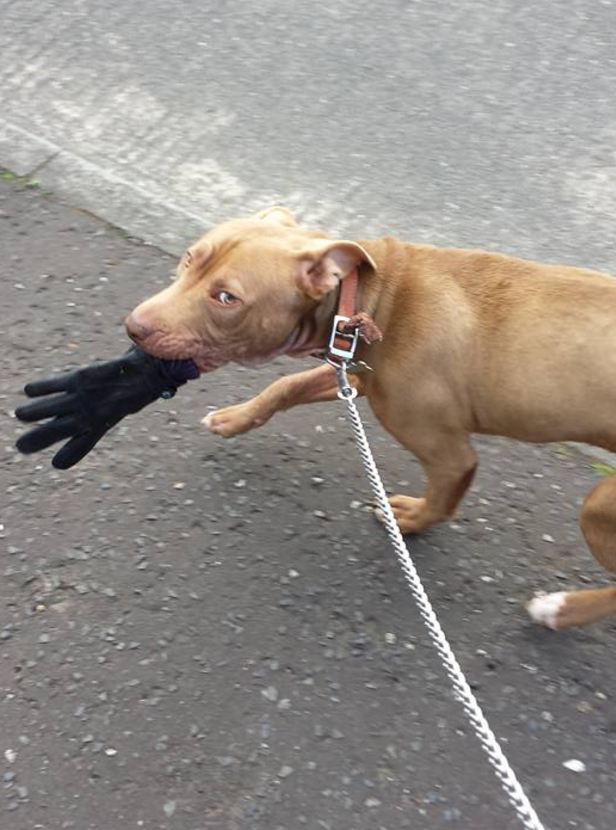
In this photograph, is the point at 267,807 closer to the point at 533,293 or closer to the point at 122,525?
the point at 122,525

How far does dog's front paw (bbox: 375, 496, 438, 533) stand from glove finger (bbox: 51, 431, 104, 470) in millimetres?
1150

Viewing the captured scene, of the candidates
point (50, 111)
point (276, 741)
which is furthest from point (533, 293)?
point (50, 111)

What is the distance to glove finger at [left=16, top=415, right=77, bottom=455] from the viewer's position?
333 cm

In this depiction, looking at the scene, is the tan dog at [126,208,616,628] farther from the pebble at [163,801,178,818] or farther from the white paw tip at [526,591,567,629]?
the pebble at [163,801,178,818]

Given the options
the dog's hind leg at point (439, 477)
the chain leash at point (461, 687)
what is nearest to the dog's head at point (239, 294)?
the chain leash at point (461, 687)

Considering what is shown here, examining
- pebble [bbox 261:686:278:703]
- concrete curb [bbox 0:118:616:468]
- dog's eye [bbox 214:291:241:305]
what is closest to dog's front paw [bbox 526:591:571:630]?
pebble [bbox 261:686:278:703]

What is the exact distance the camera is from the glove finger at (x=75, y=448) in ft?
11.2

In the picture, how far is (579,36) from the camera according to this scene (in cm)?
658

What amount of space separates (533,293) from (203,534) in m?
1.51

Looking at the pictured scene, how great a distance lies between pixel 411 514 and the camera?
3.72m

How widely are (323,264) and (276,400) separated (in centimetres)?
94

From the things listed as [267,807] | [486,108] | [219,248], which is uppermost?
[219,248]

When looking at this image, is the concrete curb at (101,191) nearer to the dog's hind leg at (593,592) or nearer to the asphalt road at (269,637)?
the asphalt road at (269,637)

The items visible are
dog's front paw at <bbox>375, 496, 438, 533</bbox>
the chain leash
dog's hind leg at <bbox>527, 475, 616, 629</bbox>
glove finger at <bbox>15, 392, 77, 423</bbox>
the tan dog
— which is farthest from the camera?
dog's front paw at <bbox>375, 496, 438, 533</bbox>
